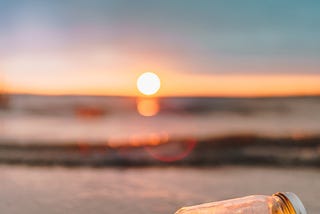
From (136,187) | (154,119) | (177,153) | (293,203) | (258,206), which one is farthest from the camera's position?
(154,119)

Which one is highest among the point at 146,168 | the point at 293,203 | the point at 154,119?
the point at 154,119

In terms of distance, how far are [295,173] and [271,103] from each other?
513 cm

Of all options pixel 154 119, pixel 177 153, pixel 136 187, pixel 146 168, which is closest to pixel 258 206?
pixel 136 187

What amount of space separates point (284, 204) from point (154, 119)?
594cm

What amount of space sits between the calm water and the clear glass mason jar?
283 centimetres

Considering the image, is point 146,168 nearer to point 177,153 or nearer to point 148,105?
point 177,153

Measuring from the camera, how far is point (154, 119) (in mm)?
6980

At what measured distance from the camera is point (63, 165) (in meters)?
2.79

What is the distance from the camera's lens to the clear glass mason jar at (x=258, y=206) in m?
1.03

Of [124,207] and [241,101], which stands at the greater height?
[241,101]

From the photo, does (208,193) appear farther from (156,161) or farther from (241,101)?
(241,101)

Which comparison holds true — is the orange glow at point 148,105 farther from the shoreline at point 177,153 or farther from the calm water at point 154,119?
the shoreline at point 177,153

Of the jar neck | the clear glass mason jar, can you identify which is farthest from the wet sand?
the jar neck

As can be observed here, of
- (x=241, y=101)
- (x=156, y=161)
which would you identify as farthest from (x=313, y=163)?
(x=241, y=101)
